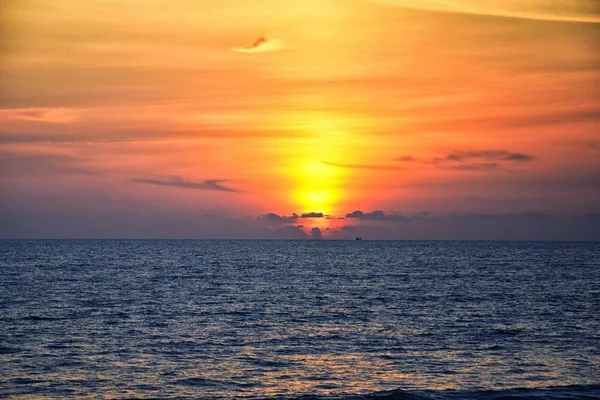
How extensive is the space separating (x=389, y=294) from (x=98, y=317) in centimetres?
3579

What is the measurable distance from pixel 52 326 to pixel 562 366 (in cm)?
3678

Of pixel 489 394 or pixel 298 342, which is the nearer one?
pixel 489 394

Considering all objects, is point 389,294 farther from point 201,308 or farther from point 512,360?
point 512,360

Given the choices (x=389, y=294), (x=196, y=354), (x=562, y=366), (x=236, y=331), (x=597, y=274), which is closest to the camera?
(x=562, y=366)

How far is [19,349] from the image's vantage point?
4353cm

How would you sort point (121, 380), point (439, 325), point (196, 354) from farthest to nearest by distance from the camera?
point (439, 325) < point (196, 354) < point (121, 380)

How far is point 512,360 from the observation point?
1625 inches

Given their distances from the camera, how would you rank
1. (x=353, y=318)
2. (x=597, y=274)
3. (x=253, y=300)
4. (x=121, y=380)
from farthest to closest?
(x=597, y=274) → (x=253, y=300) → (x=353, y=318) → (x=121, y=380)

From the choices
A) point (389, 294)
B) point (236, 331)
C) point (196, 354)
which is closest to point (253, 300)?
point (389, 294)

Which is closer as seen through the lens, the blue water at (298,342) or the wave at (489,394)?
the wave at (489,394)

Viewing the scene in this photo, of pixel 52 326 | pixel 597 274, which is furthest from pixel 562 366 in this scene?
pixel 597 274

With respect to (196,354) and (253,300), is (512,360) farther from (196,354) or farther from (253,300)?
(253,300)

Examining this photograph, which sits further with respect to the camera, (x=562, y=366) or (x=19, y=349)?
(x=19, y=349)

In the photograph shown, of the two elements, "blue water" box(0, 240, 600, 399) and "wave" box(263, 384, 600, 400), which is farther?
"blue water" box(0, 240, 600, 399)
